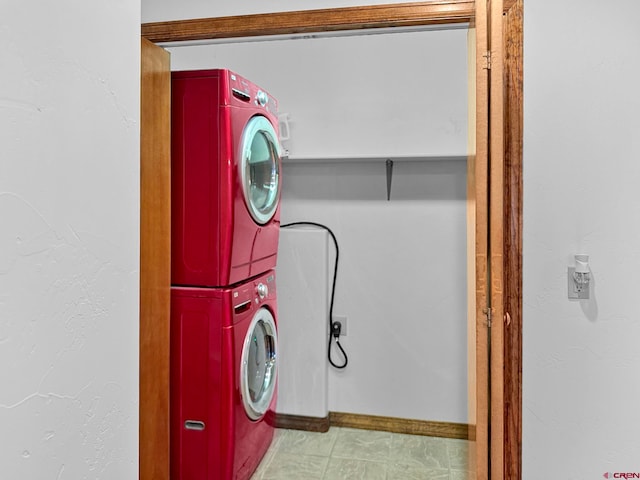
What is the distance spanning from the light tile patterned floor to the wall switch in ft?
3.97

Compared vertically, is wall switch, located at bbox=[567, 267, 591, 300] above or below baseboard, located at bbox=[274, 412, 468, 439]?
above

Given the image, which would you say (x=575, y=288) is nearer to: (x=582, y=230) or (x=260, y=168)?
(x=582, y=230)

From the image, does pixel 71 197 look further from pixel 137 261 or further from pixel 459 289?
pixel 459 289

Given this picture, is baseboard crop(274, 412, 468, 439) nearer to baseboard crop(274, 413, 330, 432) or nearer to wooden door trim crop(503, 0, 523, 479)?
baseboard crop(274, 413, 330, 432)

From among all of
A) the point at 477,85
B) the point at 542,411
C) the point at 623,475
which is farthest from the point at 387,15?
the point at 623,475

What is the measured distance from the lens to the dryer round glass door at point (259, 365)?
2230 mm

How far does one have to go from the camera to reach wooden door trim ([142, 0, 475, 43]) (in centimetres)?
178

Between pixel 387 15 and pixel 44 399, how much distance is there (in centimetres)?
159

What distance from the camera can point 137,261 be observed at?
3.84 feet

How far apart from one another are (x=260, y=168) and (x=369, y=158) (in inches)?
27.5

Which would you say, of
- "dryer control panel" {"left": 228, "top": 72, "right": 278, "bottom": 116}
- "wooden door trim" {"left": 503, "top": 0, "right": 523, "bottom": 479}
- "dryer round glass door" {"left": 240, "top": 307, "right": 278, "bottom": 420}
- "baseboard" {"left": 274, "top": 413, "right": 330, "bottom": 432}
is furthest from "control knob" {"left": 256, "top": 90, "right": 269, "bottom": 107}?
"baseboard" {"left": 274, "top": 413, "right": 330, "bottom": 432}

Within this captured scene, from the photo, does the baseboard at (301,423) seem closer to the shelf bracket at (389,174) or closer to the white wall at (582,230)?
the shelf bracket at (389,174)

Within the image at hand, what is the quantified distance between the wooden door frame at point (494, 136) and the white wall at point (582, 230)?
43mm

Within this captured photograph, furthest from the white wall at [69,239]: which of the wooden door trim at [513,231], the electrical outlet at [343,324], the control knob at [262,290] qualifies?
the electrical outlet at [343,324]
